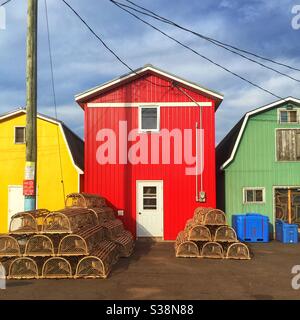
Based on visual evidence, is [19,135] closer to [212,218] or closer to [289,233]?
[212,218]

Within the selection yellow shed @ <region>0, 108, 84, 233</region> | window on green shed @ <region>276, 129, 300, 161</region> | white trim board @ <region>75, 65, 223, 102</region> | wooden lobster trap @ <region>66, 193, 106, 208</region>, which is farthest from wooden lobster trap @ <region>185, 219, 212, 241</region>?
window on green shed @ <region>276, 129, 300, 161</region>

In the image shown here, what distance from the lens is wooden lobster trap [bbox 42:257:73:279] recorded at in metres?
9.82

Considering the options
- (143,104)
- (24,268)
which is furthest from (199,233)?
(143,104)

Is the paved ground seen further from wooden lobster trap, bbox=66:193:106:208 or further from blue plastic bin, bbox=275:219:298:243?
blue plastic bin, bbox=275:219:298:243

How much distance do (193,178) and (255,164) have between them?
334cm

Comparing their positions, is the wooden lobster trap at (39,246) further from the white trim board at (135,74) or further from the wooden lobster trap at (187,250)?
→ the white trim board at (135,74)

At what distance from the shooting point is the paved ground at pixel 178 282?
8320 mm

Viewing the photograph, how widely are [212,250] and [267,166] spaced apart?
272 inches

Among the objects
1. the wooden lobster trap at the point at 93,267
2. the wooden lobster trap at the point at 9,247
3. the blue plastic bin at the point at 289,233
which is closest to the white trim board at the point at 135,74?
the blue plastic bin at the point at 289,233

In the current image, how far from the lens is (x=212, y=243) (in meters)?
12.5

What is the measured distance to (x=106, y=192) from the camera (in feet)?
54.7

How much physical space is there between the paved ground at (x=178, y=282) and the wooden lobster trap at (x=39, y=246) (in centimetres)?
70

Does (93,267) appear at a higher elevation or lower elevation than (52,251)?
lower
